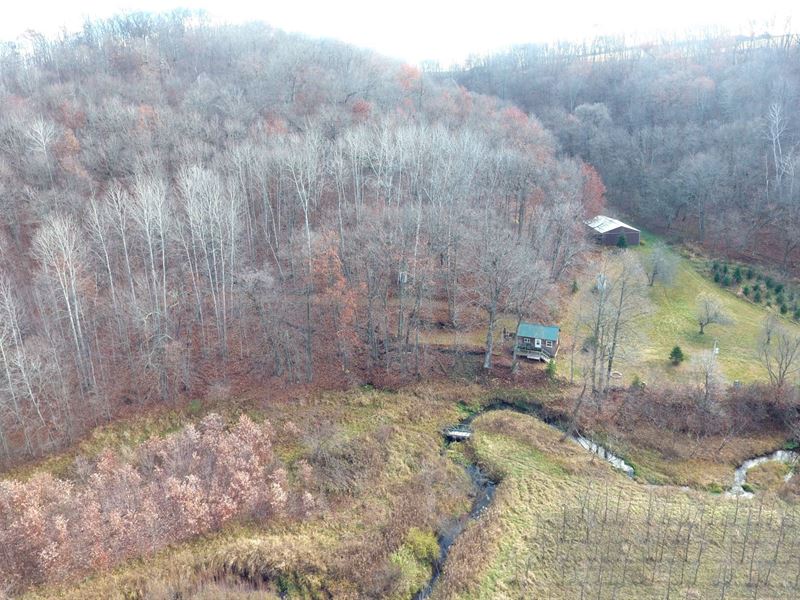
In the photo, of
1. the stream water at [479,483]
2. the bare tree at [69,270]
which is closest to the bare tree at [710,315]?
the stream water at [479,483]

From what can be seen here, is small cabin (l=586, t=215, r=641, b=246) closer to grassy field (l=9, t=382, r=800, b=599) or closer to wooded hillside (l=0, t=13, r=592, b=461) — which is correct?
wooded hillside (l=0, t=13, r=592, b=461)

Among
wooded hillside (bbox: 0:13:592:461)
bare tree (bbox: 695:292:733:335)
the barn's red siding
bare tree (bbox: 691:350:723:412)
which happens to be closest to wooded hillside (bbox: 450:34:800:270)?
the barn's red siding

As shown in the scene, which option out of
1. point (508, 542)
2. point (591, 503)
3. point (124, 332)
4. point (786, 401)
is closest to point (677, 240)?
point (786, 401)

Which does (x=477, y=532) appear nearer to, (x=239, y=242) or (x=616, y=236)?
(x=239, y=242)

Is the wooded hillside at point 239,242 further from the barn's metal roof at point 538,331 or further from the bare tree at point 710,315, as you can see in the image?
the bare tree at point 710,315

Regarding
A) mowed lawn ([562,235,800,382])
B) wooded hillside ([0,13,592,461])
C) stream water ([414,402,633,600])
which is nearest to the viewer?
stream water ([414,402,633,600])

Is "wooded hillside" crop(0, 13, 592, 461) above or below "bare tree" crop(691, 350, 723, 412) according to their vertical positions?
above
